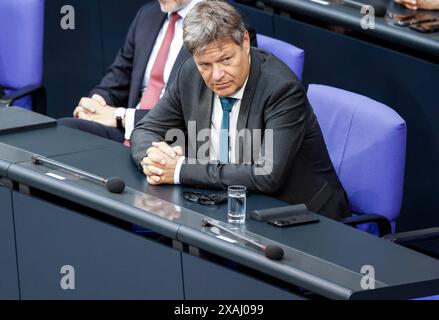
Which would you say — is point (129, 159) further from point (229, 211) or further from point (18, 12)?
point (18, 12)

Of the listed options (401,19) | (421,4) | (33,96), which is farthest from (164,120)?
(421,4)

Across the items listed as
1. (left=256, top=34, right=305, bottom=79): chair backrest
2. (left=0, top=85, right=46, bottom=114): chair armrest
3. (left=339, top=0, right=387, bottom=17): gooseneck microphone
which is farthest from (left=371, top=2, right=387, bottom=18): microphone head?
(left=0, top=85, right=46, bottom=114): chair armrest

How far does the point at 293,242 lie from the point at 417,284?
0.39 m

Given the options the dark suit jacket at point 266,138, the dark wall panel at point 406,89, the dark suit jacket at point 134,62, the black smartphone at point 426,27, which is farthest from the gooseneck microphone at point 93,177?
the black smartphone at point 426,27

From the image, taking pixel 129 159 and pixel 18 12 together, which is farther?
pixel 18 12

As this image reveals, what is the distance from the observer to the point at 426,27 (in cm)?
453

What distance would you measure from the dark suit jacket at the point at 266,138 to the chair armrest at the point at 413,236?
0.86ft

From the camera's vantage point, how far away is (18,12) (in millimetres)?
5066

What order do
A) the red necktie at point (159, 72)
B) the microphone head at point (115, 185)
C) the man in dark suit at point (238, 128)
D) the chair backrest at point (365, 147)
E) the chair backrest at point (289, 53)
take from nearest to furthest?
the microphone head at point (115, 185)
the man in dark suit at point (238, 128)
the chair backrest at point (365, 147)
the chair backrest at point (289, 53)
the red necktie at point (159, 72)

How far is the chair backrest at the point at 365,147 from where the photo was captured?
12.3 ft

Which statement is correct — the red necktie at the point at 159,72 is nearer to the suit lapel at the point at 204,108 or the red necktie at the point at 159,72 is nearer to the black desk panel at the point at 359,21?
the black desk panel at the point at 359,21

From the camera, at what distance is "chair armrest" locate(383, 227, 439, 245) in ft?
11.7

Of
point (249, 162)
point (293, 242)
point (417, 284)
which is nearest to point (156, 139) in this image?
point (249, 162)
